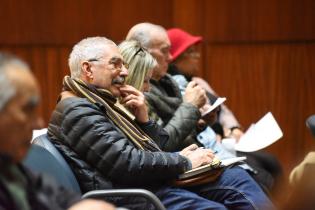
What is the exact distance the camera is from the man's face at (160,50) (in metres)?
3.82

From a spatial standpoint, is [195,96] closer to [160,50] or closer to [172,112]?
[172,112]

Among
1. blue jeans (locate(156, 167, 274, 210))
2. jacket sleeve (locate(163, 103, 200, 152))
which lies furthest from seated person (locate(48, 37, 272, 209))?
jacket sleeve (locate(163, 103, 200, 152))

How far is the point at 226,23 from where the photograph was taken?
517 cm

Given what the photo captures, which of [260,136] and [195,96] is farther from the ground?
[195,96]

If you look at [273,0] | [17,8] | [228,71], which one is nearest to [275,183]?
[228,71]

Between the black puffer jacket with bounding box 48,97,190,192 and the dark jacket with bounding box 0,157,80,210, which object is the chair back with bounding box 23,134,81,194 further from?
the dark jacket with bounding box 0,157,80,210

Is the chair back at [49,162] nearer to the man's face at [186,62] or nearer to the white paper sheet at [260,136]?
the white paper sheet at [260,136]

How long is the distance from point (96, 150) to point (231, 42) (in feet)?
8.75

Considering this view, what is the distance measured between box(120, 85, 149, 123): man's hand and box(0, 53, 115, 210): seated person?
1.27 m

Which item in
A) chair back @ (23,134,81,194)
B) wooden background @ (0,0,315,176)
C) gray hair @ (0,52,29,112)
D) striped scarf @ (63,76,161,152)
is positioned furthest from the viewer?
wooden background @ (0,0,315,176)

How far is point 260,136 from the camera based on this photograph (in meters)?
3.84

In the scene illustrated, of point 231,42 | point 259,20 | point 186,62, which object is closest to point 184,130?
point 186,62

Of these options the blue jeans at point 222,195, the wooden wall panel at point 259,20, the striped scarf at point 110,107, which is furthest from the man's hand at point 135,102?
the wooden wall panel at point 259,20

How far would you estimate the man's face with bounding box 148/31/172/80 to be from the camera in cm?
382
